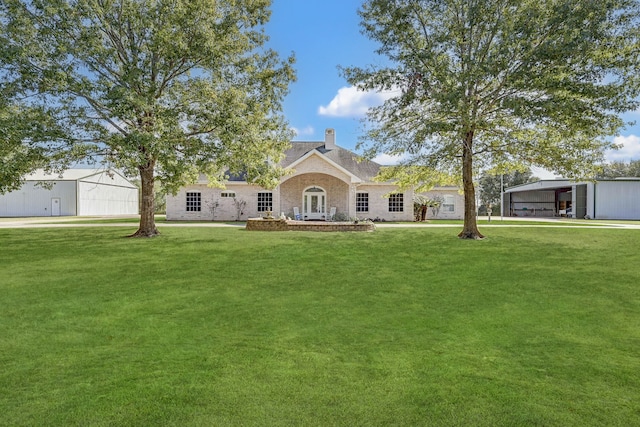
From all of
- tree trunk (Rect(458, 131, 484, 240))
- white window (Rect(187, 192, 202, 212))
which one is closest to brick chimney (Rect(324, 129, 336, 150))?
white window (Rect(187, 192, 202, 212))

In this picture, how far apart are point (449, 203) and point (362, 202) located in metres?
8.43

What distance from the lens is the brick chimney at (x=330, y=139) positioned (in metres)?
29.5

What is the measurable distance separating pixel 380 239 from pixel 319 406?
1159 cm

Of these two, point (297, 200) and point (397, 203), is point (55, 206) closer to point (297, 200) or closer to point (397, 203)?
point (297, 200)

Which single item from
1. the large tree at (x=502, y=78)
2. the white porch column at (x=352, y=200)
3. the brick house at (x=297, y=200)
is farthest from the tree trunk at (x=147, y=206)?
the white porch column at (x=352, y=200)

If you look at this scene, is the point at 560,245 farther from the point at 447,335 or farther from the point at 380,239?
the point at 447,335

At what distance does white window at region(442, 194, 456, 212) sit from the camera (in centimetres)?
3123

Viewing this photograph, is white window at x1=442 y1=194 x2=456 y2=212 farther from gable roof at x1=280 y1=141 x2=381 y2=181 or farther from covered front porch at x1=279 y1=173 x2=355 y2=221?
covered front porch at x1=279 y1=173 x2=355 y2=221

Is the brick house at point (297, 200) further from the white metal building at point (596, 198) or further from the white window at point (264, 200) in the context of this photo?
the white metal building at point (596, 198)

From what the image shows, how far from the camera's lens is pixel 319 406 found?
132 inches

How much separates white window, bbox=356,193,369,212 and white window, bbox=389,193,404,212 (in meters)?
1.78

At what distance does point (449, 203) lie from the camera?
3127 cm

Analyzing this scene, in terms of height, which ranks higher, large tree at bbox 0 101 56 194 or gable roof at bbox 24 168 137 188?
gable roof at bbox 24 168 137 188

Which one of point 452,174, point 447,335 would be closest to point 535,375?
point 447,335
